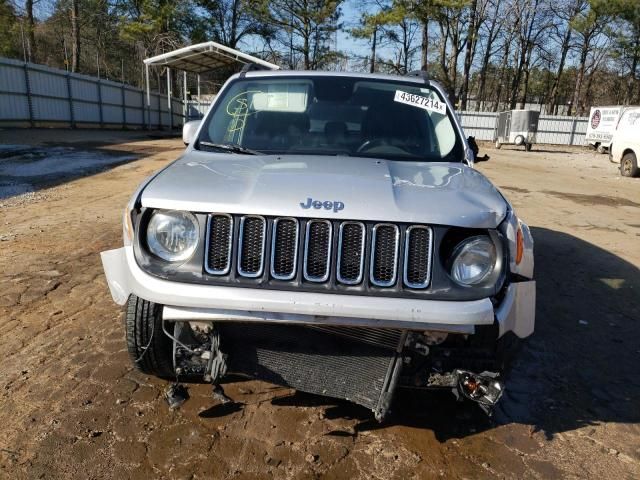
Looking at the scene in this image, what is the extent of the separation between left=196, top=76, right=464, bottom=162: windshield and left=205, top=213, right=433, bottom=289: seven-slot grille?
119 cm

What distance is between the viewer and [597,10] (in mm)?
37000

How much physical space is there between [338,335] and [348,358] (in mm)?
156

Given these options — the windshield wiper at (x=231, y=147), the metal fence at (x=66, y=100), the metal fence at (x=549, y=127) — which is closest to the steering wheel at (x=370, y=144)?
the windshield wiper at (x=231, y=147)

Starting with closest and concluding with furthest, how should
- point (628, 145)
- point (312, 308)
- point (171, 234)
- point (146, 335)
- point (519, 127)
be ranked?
point (312, 308)
point (171, 234)
point (146, 335)
point (628, 145)
point (519, 127)

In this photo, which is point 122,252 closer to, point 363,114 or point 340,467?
point 340,467

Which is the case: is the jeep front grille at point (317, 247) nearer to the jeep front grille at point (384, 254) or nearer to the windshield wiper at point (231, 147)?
the jeep front grille at point (384, 254)

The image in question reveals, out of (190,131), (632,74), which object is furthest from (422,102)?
(632,74)

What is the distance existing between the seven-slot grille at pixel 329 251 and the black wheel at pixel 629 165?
16.6 meters

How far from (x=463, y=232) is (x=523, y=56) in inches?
1814

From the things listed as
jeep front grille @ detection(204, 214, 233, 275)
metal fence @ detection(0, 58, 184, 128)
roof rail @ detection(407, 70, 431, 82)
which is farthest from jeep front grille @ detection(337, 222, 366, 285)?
metal fence @ detection(0, 58, 184, 128)

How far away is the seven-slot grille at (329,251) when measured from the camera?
214 centimetres

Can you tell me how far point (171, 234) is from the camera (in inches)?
89.6

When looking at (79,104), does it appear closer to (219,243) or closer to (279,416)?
(279,416)

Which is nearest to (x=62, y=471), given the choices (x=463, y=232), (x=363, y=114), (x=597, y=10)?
(x=463, y=232)
